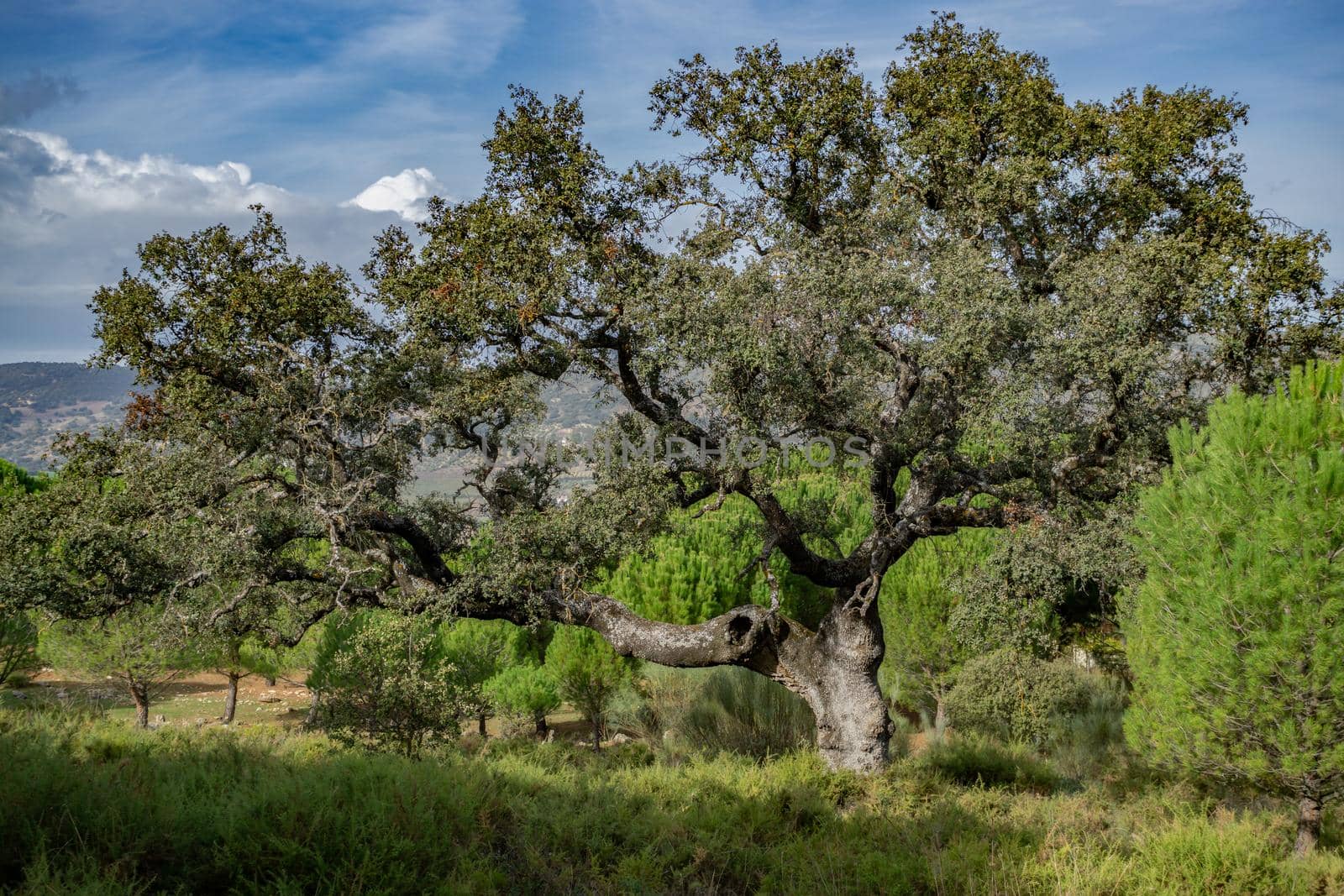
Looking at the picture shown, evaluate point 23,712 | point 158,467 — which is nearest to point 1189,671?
point 158,467

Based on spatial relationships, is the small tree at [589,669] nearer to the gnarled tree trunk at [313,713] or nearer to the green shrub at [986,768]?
the gnarled tree trunk at [313,713]

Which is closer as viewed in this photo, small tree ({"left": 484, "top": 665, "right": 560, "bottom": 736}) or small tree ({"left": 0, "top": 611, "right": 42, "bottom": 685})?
small tree ({"left": 0, "top": 611, "right": 42, "bottom": 685})

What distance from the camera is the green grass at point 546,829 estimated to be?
745 cm

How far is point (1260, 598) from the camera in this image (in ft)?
30.2

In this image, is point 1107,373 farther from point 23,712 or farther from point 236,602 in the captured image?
point 23,712

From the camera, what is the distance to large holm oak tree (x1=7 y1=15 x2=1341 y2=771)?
39.1ft

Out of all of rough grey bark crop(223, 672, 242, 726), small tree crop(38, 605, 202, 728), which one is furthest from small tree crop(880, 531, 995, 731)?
rough grey bark crop(223, 672, 242, 726)

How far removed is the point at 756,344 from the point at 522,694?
1561cm

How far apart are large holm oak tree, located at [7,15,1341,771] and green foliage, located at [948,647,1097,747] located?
621 cm

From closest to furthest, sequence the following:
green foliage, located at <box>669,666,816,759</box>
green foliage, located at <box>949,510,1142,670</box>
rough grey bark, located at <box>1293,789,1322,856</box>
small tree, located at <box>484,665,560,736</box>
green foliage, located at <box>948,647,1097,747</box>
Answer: rough grey bark, located at <box>1293,789,1322,856</box>, green foliage, located at <box>949,510,1142,670</box>, green foliage, located at <box>669,666,816,759</box>, green foliage, located at <box>948,647,1097,747</box>, small tree, located at <box>484,665,560,736</box>

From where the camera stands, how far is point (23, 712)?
39.1ft

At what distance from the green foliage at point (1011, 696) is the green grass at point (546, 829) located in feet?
16.7

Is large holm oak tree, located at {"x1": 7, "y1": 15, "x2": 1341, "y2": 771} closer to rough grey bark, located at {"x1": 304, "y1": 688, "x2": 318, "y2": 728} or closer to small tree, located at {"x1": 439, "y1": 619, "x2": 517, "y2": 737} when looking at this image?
rough grey bark, located at {"x1": 304, "y1": 688, "x2": 318, "y2": 728}

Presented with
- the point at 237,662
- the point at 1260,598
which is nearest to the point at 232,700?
the point at 237,662
